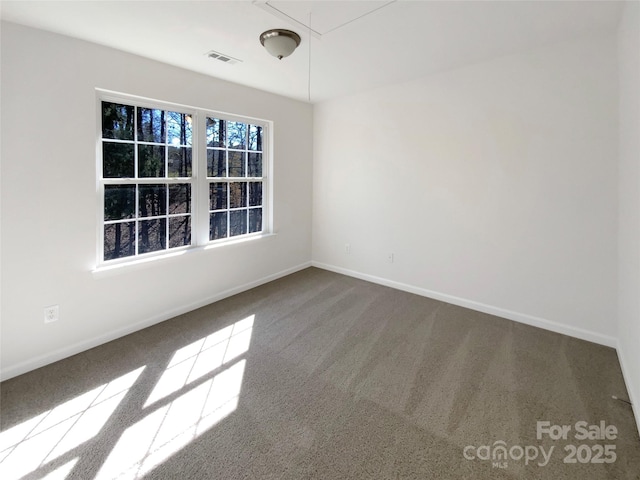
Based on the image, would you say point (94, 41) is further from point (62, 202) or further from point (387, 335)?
point (387, 335)

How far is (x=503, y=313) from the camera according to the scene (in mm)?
3373

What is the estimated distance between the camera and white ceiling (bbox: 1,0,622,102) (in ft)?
7.00

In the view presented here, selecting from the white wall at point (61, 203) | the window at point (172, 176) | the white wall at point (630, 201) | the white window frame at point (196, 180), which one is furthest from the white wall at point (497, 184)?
the white wall at point (61, 203)

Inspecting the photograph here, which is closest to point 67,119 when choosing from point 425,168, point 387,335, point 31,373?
point 31,373

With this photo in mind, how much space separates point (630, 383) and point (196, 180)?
411 cm

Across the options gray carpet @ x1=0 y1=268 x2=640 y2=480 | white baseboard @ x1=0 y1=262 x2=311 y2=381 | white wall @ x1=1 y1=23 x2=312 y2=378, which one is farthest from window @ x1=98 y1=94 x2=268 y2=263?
gray carpet @ x1=0 y1=268 x2=640 y2=480

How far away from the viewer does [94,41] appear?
258 centimetres

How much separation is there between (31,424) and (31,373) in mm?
682

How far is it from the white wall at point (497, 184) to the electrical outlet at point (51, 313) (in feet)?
11.1

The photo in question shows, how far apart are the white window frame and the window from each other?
0.01 meters

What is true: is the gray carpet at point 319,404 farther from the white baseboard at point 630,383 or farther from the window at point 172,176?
the window at point 172,176

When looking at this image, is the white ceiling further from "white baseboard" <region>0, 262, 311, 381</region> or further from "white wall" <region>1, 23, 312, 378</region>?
"white baseboard" <region>0, 262, 311, 381</region>

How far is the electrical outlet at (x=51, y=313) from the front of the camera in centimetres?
250

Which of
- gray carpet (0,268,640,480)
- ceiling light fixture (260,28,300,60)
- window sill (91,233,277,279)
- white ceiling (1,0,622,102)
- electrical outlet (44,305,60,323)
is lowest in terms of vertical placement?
gray carpet (0,268,640,480)
